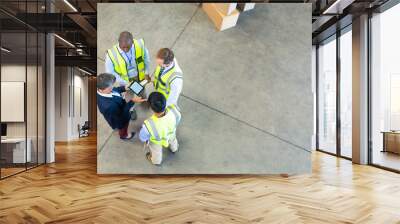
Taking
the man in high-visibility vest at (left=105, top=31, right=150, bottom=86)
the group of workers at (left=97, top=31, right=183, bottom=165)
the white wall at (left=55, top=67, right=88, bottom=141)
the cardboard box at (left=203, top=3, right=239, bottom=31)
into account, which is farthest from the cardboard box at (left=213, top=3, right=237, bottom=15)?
the white wall at (left=55, top=67, right=88, bottom=141)

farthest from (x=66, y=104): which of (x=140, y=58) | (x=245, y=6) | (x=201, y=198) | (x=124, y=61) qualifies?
(x=201, y=198)

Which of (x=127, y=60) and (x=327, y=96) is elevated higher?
(x=127, y=60)

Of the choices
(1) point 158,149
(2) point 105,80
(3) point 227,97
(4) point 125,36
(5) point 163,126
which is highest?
(4) point 125,36

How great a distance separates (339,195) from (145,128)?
355cm

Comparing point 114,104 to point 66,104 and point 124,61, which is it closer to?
point 124,61

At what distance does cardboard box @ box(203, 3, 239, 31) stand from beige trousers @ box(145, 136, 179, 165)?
234 centimetres

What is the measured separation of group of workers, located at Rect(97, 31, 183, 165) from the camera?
22.3 feet

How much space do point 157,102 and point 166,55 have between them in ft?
3.03

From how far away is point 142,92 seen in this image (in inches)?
272

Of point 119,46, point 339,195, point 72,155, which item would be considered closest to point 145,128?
point 119,46

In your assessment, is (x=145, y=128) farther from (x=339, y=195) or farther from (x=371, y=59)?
(x=371, y=59)

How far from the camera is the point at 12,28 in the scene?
7.14m

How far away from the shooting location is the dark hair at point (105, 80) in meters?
6.79

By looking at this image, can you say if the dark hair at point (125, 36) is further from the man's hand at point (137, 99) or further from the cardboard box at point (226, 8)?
the cardboard box at point (226, 8)
